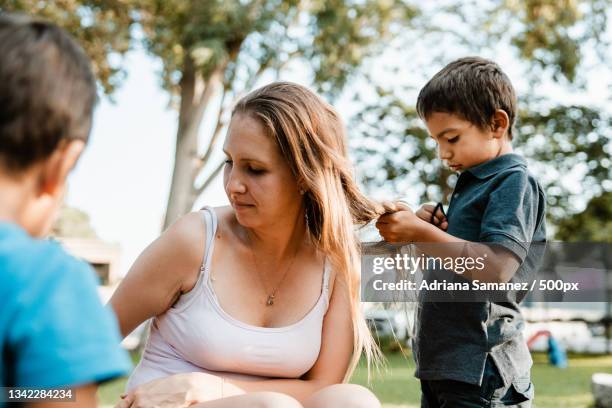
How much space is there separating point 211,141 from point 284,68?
6.39 feet

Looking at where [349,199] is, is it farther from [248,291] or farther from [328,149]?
[248,291]

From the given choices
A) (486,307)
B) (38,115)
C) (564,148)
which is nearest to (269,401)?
(486,307)

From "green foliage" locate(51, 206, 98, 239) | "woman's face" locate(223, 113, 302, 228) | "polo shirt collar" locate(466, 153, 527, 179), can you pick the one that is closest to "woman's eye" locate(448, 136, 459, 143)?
"polo shirt collar" locate(466, 153, 527, 179)

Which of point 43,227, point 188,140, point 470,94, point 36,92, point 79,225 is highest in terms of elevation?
point 188,140

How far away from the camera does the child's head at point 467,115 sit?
2.73m

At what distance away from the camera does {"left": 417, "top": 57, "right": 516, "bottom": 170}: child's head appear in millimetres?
2732

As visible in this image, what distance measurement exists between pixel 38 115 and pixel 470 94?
1.94 metres

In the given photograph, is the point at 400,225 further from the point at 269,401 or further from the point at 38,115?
the point at 38,115

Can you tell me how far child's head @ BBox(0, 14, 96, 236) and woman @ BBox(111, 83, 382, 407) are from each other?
104cm

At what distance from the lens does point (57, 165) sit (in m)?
1.20

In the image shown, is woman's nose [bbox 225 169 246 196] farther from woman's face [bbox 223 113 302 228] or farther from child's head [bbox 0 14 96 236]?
child's head [bbox 0 14 96 236]

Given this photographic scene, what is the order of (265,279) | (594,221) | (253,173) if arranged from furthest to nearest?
(594,221)
(265,279)
(253,173)

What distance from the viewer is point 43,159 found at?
118 centimetres

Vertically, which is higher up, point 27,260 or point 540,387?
point 27,260
